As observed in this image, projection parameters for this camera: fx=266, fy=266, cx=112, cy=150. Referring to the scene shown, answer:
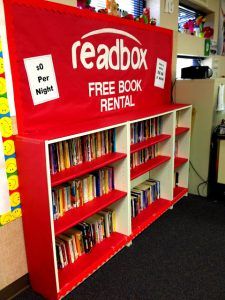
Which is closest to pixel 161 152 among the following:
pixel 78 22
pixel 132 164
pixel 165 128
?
pixel 165 128

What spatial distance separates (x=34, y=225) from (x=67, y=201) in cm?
30

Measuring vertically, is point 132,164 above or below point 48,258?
above

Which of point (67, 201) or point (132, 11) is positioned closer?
point (67, 201)

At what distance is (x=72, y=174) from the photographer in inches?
68.3

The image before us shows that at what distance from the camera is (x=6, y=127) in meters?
1.61

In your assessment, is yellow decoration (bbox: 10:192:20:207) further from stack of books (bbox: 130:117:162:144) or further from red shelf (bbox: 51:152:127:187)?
stack of books (bbox: 130:117:162:144)

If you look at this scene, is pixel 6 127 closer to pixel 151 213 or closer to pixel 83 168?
pixel 83 168

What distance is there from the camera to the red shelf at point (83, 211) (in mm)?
1743

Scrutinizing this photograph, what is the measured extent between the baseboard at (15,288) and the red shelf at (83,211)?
1.65ft

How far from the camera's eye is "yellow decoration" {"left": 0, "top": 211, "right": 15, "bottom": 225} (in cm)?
168

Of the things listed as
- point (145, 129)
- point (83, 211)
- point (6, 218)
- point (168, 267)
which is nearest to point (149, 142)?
point (145, 129)

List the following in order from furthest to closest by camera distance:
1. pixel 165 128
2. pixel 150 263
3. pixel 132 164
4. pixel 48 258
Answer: pixel 165 128, pixel 132 164, pixel 150 263, pixel 48 258

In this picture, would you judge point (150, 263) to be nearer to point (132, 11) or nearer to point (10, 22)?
point (10, 22)

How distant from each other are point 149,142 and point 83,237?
41.6 inches
